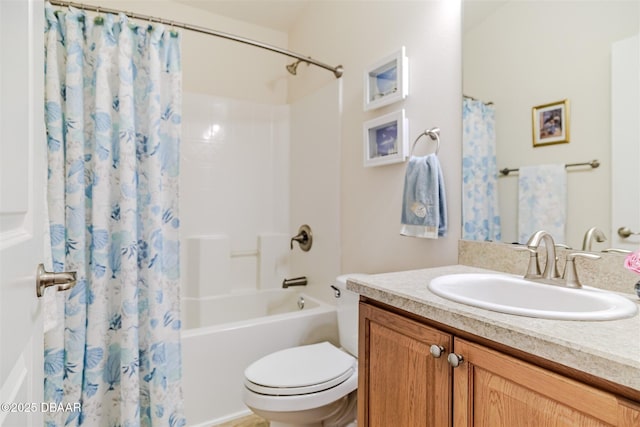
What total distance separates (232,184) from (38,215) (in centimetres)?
195

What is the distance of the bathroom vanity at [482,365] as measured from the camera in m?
0.52

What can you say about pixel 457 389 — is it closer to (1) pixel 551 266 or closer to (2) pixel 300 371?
(1) pixel 551 266

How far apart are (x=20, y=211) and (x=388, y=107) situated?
4.92ft

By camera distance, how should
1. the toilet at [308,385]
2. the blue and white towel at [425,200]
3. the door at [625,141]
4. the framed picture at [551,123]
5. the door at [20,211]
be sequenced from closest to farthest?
the door at [20,211] → the door at [625,141] → the framed picture at [551,123] → the toilet at [308,385] → the blue and white towel at [425,200]

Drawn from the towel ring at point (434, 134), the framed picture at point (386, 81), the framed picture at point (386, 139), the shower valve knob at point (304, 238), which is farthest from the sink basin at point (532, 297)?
the shower valve knob at point (304, 238)

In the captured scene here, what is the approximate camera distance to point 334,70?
6.66ft

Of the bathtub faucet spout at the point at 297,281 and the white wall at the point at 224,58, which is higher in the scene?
the white wall at the point at 224,58

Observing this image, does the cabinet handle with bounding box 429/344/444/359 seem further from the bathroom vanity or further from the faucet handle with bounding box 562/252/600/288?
the faucet handle with bounding box 562/252/600/288

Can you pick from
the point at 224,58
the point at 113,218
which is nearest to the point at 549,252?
the point at 113,218

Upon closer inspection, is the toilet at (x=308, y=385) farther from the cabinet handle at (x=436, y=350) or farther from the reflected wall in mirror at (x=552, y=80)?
the reflected wall in mirror at (x=552, y=80)

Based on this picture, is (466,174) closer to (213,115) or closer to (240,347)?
(240,347)

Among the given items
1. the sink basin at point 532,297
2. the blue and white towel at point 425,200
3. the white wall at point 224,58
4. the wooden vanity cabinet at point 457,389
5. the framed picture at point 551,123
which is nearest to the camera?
the wooden vanity cabinet at point 457,389

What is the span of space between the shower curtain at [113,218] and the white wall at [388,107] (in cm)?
96

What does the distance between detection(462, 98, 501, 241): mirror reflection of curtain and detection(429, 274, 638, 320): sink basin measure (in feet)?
0.79
